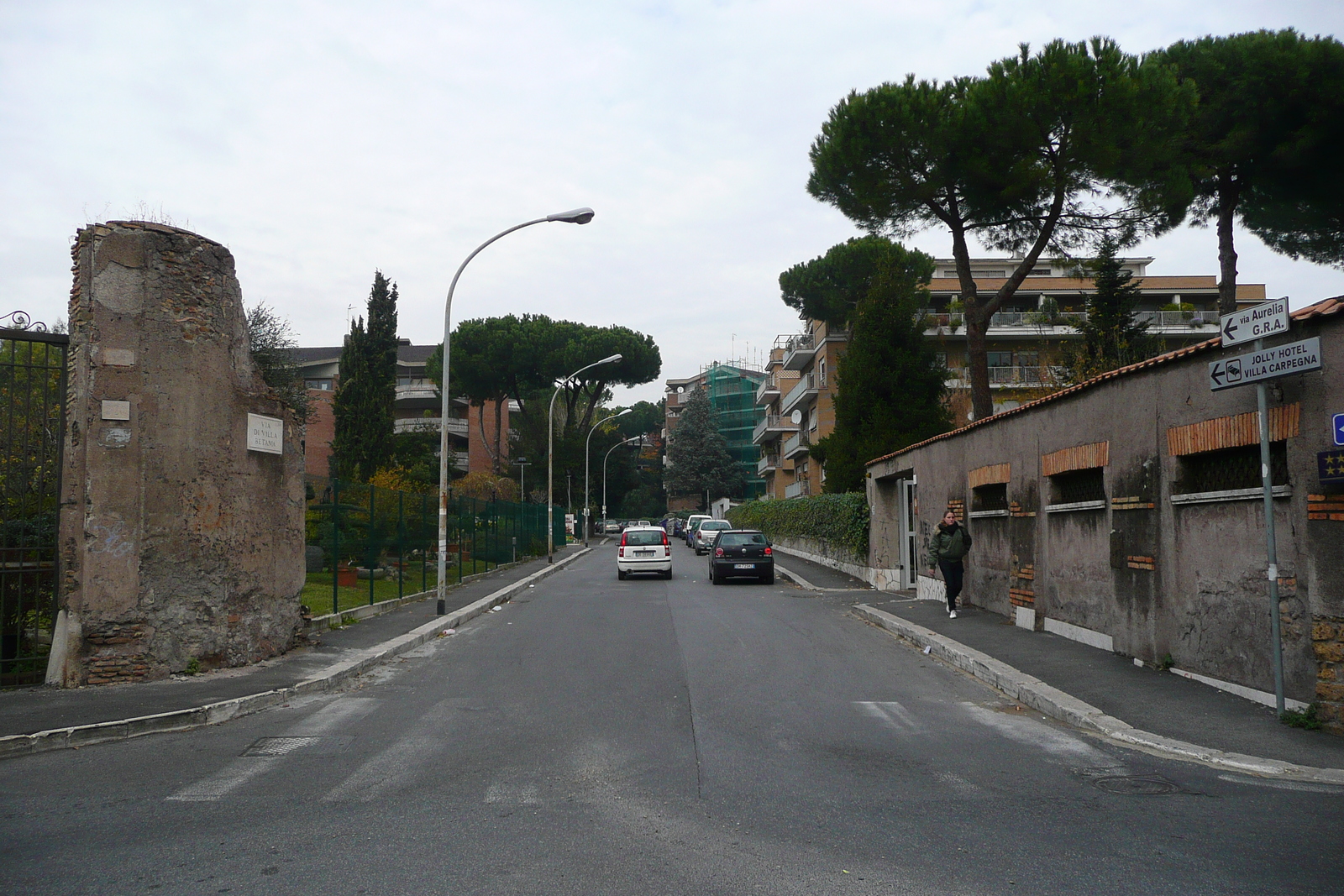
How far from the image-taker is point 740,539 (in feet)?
81.3

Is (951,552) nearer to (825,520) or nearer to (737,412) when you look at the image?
(825,520)

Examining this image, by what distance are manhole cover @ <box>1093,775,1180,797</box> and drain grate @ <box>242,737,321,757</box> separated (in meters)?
5.47

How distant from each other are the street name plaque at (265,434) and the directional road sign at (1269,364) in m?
9.23

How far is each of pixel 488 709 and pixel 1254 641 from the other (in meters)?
6.46

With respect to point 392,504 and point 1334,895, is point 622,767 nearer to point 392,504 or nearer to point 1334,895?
point 1334,895

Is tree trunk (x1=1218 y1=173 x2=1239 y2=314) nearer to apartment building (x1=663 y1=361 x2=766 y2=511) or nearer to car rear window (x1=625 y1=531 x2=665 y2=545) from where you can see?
car rear window (x1=625 y1=531 x2=665 y2=545)

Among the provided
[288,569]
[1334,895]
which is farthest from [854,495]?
[1334,895]

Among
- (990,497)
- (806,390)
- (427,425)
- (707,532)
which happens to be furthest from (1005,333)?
(990,497)

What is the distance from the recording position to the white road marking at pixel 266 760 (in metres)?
5.66

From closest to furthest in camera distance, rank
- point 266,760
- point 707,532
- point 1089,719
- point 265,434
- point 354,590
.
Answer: point 266,760 → point 1089,719 → point 265,434 → point 354,590 → point 707,532

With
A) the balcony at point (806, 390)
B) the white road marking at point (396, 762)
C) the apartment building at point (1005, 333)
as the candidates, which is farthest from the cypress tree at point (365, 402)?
the white road marking at point (396, 762)

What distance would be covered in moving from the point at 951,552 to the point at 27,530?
11769 millimetres

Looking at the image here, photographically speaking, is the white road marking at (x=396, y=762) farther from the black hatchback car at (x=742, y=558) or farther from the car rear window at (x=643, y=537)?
the car rear window at (x=643, y=537)

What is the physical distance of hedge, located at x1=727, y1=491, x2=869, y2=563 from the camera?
25156mm
